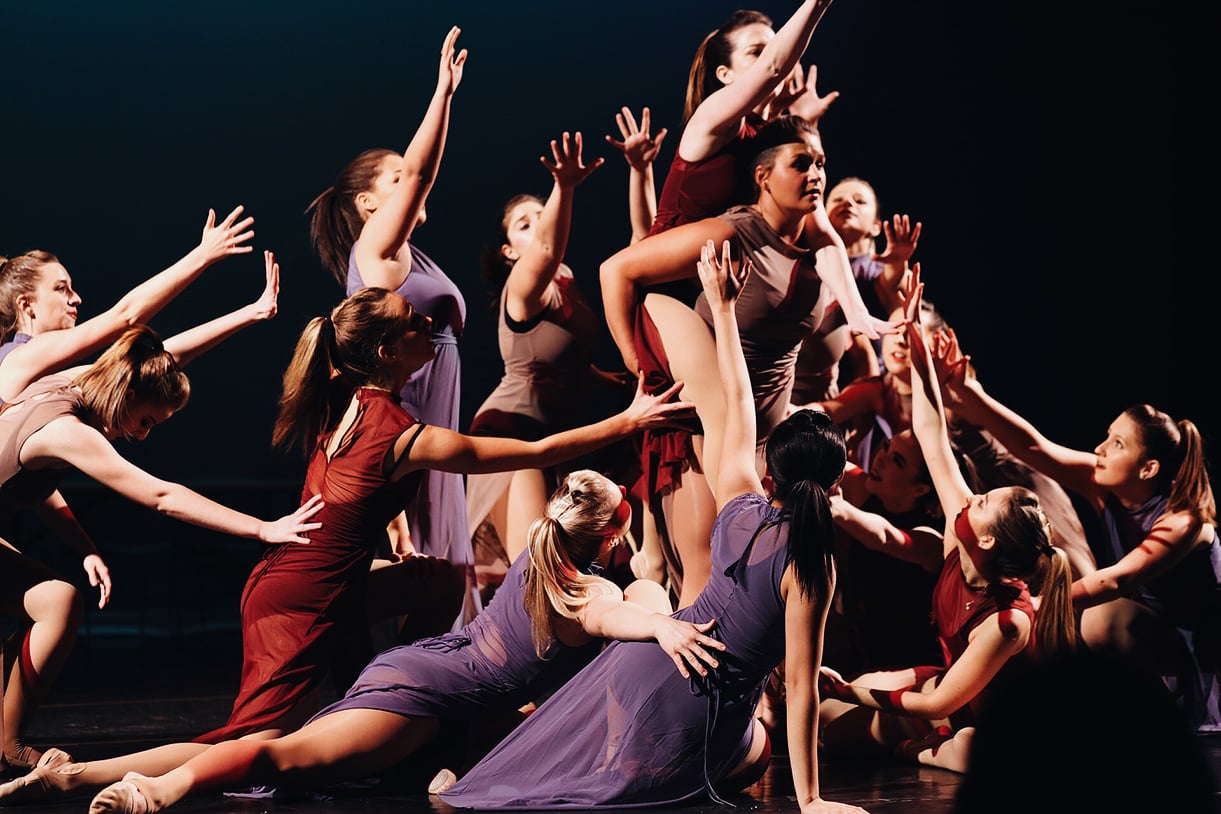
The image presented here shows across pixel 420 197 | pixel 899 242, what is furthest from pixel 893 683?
pixel 420 197

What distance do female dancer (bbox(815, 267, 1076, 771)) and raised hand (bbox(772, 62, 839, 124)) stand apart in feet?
2.28

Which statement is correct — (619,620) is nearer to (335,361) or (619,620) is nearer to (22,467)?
(335,361)

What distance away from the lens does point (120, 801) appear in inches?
88.6

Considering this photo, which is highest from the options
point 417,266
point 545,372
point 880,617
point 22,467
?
point 417,266

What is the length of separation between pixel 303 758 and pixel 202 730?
1.16 meters

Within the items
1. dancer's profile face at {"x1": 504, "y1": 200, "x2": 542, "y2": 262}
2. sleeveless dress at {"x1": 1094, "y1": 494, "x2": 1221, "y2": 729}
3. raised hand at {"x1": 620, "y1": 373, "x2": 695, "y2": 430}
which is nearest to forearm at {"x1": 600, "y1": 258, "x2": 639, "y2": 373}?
raised hand at {"x1": 620, "y1": 373, "x2": 695, "y2": 430}

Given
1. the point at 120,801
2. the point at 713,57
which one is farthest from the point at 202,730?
the point at 713,57

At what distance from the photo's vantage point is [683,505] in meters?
3.06

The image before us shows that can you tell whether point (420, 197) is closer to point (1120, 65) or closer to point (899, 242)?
point (899, 242)

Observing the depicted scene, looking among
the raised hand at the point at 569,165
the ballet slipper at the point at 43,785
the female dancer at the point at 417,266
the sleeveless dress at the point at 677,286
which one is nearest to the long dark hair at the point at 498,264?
the female dancer at the point at 417,266

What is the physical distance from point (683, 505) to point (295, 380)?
2.99 ft

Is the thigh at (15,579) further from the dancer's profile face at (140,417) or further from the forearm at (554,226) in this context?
the forearm at (554,226)

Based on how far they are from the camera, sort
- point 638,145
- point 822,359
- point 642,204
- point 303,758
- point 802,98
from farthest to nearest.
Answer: point 802,98, point 822,359, point 642,204, point 638,145, point 303,758

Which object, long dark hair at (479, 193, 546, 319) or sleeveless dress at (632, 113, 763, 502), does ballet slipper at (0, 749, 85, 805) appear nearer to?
sleeveless dress at (632, 113, 763, 502)
